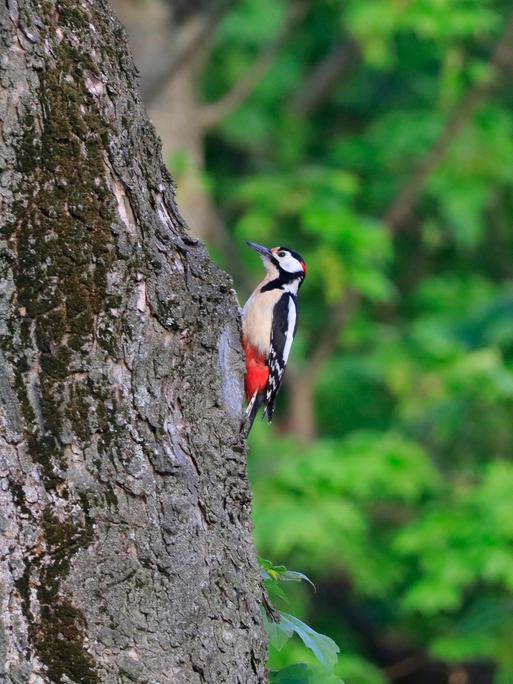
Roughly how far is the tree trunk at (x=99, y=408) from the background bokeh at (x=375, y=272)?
7237 mm

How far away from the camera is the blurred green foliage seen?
411 inches

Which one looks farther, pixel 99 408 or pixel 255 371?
pixel 255 371

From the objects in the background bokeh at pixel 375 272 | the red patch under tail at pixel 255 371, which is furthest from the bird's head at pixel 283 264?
the background bokeh at pixel 375 272

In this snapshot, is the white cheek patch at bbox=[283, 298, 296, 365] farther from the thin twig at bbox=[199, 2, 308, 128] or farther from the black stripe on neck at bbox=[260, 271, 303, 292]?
the thin twig at bbox=[199, 2, 308, 128]

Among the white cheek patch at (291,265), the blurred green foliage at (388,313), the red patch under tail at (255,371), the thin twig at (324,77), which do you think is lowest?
the red patch under tail at (255,371)

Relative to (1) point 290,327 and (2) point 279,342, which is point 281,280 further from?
(2) point 279,342

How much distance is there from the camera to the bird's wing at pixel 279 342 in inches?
216

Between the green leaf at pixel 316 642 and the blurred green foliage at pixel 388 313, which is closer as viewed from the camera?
the green leaf at pixel 316 642

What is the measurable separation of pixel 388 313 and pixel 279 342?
8.71 meters

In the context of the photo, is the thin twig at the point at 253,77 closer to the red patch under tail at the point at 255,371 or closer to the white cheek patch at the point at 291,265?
the white cheek patch at the point at 291,265

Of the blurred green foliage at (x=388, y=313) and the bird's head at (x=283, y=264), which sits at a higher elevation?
the blurred green foliage at (x=388, y=313)

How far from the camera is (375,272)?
451 inches

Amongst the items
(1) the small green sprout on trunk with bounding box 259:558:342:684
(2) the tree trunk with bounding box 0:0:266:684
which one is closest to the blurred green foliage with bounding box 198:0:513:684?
(1) the small green sprout on trunk with bounding box 259:558:342:684

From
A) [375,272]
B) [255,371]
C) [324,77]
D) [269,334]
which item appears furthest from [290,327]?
[324,77]
